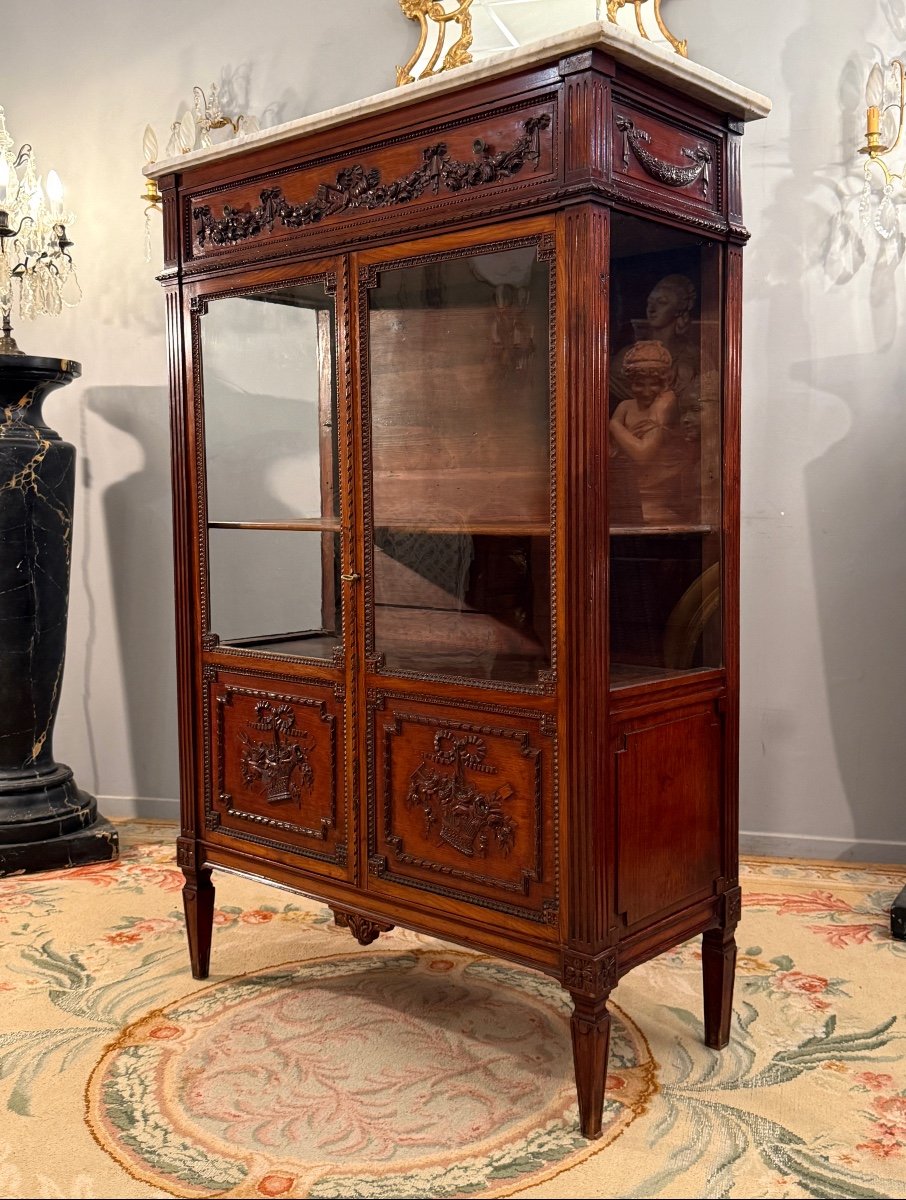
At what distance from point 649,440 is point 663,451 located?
50 millimetres

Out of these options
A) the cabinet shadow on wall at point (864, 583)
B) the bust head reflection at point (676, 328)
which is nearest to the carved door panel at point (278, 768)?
the bust head reflection at point (676, 328)

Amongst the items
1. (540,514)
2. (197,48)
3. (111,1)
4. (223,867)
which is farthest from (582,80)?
(111,1)

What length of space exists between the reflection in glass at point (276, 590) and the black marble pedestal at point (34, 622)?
1.29m

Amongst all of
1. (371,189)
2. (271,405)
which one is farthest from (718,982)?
(371,189)

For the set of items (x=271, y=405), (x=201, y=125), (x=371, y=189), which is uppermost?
(x=201, y=125)

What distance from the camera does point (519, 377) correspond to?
231cm

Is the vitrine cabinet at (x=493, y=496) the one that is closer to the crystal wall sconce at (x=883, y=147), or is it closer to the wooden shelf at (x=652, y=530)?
the wooden shelf at (x=652, y=530)

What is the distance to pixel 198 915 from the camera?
10.0 ft

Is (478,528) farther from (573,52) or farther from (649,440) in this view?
(573,52)

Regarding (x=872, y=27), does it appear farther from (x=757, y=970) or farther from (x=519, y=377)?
(x=757, y=970)

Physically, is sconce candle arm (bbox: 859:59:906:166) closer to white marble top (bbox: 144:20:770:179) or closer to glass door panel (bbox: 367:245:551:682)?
white marble top (bbox: 144:20:770:179)

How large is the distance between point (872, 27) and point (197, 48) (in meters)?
2.38

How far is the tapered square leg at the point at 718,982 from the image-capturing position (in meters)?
2.61

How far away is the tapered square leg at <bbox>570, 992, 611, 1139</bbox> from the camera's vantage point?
224cm
